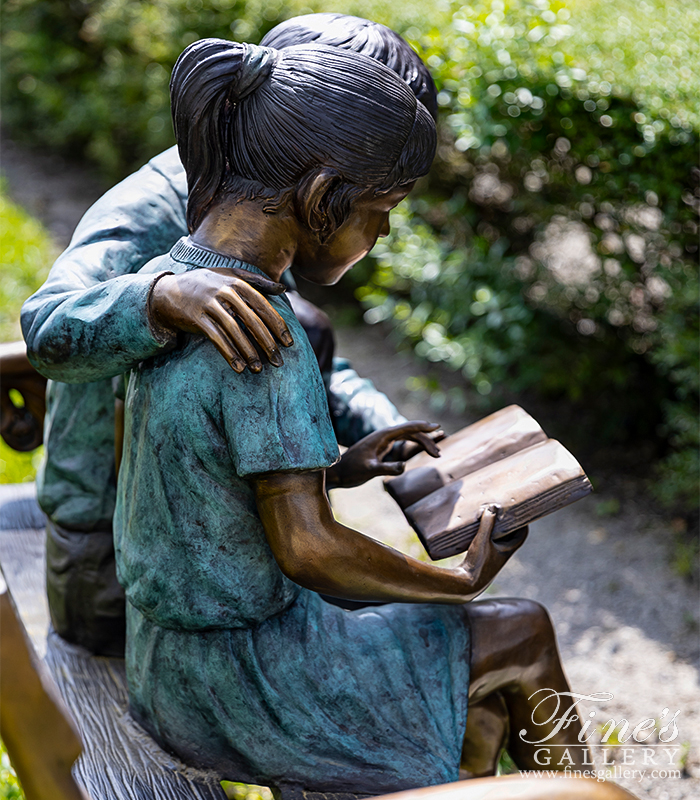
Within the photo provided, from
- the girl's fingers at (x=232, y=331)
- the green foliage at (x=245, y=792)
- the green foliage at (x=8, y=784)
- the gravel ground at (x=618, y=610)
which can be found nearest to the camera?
the girl's fingers at (x=232, y=331)

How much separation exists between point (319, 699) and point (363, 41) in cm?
127

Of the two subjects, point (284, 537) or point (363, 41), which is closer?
point (284, 537)

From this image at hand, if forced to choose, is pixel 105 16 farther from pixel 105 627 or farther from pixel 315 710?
pixel 315 710

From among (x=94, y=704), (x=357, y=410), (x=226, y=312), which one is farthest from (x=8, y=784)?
(x=226, y=312)

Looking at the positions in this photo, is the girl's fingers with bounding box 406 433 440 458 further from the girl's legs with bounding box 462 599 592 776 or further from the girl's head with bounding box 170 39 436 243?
the girl's head with bounding box 170 39 436 243

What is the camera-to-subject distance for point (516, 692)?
2.03 m

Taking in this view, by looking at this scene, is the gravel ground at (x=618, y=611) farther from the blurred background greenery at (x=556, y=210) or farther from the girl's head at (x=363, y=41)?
the girl's head at (x=363, y=41)

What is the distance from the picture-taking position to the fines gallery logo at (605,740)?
6.72 ft

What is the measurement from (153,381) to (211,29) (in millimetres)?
4687

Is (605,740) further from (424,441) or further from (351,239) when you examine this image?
(351,239)

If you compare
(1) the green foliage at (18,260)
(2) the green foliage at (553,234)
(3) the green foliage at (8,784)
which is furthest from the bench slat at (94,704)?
(1) the green foliage at (18,260)

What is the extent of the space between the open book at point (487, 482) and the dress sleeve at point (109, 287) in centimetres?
65

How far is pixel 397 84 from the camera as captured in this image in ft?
5.17

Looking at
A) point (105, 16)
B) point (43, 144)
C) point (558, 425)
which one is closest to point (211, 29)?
point (105, 16)
